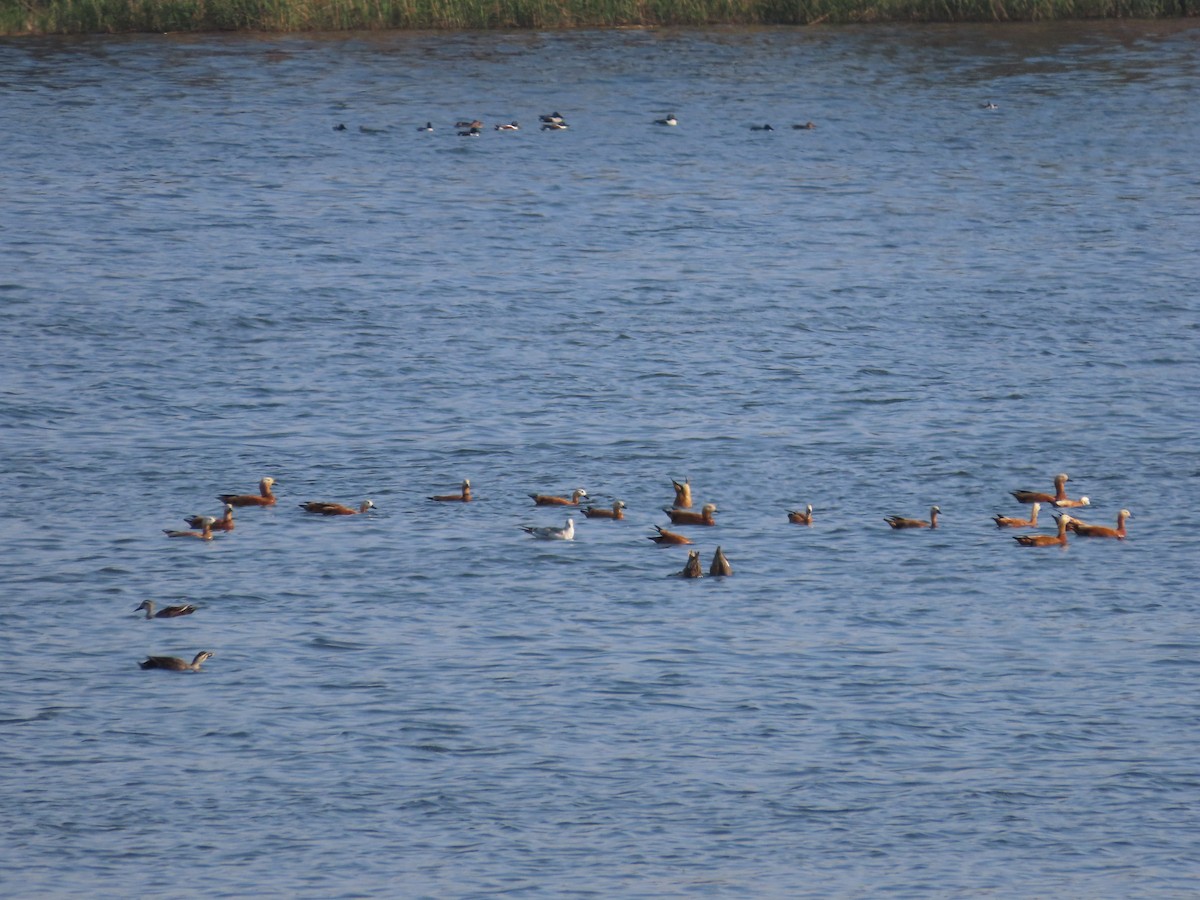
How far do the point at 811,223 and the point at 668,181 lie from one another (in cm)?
498

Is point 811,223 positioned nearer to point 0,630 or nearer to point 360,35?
point 360,35

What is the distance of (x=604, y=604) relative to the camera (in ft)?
77.8

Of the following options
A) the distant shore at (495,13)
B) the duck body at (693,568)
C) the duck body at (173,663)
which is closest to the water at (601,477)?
the duck body at (173,663)

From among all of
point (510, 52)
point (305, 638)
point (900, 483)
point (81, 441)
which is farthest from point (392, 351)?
point (510, 52)

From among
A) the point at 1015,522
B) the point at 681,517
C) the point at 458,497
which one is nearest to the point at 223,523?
the point at 458,497

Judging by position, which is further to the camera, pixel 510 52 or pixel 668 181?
pixel 510 52

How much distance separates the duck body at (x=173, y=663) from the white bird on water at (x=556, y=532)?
551 cm

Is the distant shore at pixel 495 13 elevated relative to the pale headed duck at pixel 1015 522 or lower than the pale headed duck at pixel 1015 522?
elevated

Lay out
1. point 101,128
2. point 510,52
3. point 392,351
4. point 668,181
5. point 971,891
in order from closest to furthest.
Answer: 1. point 971,891
2. point 392,351
3. point 668,181
4. point 101,128
5. point 510,52

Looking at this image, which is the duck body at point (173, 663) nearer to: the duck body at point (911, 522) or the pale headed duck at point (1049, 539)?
the duck body at point (911, 522)

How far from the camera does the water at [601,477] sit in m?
18.2

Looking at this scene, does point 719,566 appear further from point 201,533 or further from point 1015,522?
point 201,533

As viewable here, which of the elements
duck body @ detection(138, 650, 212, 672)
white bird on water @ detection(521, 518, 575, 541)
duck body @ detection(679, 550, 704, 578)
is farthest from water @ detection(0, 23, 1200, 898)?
duck body @ detection(679, 550, 704, 578)

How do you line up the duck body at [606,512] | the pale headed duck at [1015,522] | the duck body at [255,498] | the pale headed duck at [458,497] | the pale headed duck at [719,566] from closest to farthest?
the pale headed duck at [719,566] → the pale headed duck at [1015,522] → the duck body at [606,512] → the duck body at [255,498] → the pale headed duck at [458,497]
